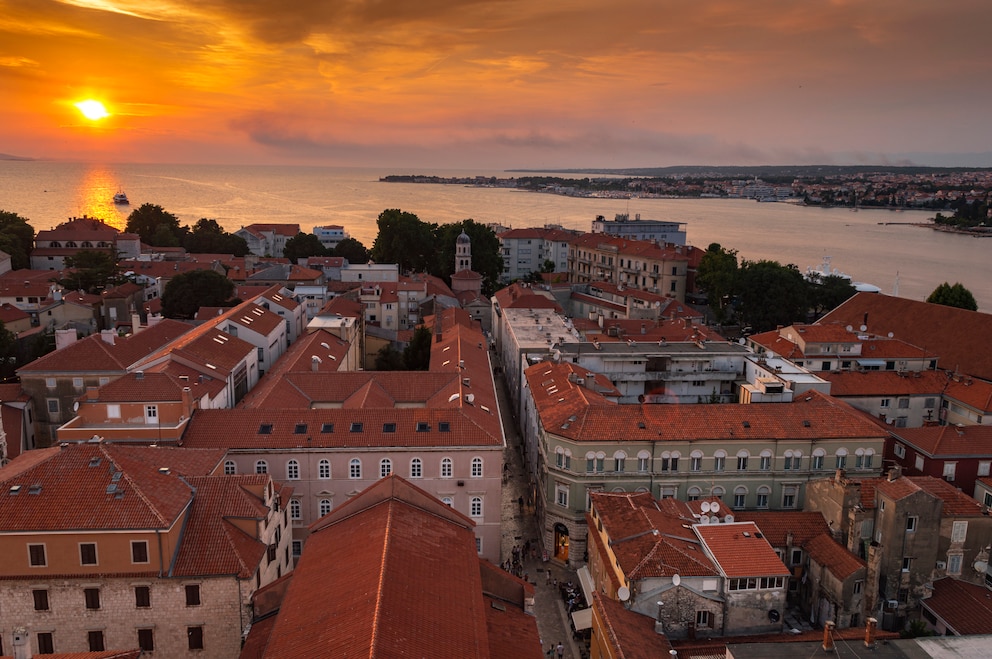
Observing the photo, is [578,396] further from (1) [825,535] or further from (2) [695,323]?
(2) [695,323]

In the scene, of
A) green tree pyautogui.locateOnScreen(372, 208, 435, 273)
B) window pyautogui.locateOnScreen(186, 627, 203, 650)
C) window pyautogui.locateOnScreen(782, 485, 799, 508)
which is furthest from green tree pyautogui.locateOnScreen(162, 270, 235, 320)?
window pyautogui.locateOnScreen(782, 485, 799, 508)

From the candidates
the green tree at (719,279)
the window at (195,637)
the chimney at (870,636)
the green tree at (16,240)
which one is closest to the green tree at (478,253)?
the green tree at (719,279)

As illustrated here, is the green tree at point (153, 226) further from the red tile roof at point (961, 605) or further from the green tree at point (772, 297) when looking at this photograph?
the red tile roof at point (961, 605)

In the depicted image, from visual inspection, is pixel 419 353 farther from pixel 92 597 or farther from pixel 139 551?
pixel 92 597

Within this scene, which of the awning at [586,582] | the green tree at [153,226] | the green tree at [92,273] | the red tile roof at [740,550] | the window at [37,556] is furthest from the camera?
the green tree at [153,226]

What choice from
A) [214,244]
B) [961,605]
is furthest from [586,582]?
[214,244]

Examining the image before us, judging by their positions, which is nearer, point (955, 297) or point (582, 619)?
point (582, 619)

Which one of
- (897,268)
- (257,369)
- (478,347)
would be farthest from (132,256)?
(897,268)

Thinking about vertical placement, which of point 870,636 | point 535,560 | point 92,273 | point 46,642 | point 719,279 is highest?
point 92,273
